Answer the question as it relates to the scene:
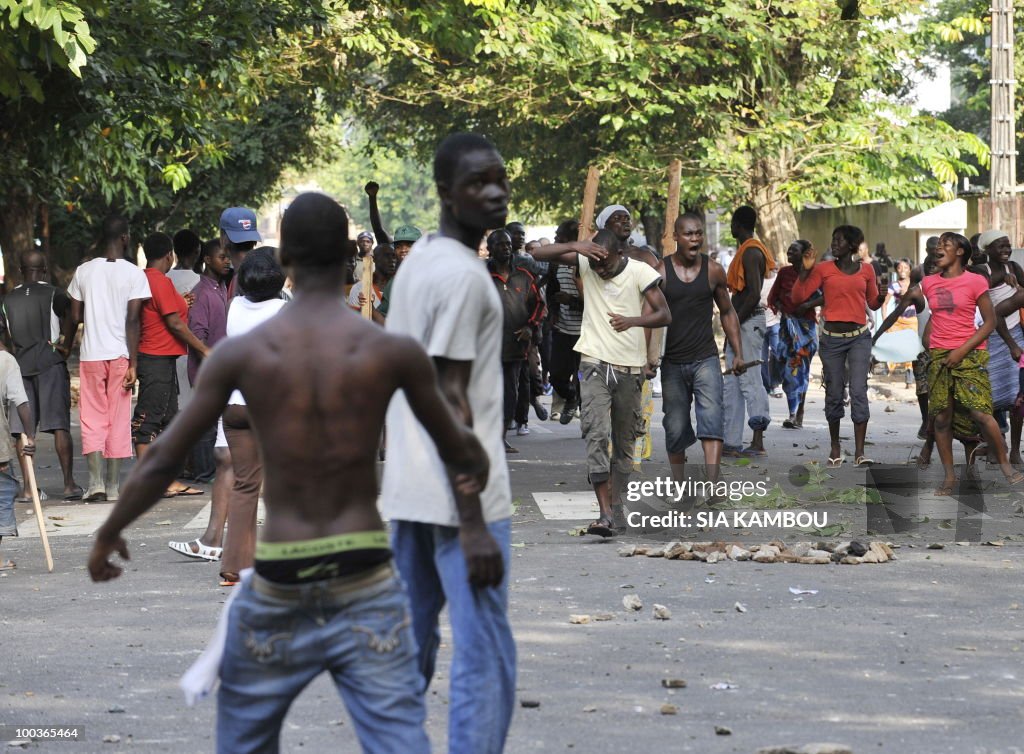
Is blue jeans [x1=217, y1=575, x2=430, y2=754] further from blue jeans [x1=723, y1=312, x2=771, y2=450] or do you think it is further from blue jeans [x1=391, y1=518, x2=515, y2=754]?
blue jeans [x1=723, y1=312, x2=771, y2=450]

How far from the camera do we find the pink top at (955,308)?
11008 millimetres

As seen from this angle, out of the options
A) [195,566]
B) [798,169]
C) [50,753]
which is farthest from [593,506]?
[798,169]

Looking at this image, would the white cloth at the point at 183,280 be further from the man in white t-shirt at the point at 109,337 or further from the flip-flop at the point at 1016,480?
the flip-flop at the point at 1016,480

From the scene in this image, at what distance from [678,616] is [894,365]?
16.5 metres

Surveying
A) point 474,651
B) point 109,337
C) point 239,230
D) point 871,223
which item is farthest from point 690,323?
point 871,223

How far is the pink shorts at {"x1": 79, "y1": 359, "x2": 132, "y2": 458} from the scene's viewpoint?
37.6 feet

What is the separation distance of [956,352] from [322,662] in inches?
324

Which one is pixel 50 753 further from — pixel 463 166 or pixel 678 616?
pixel 678 616

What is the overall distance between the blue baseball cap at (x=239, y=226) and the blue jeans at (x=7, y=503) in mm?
1873

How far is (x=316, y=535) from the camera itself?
3.54 metres

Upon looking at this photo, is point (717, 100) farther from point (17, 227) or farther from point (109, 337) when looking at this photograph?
point (109, 337)

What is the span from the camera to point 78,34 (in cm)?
917

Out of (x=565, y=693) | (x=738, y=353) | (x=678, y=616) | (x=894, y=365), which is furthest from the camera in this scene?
(x=894, y=365)

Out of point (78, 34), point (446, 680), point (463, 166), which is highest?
point (78, 34)
